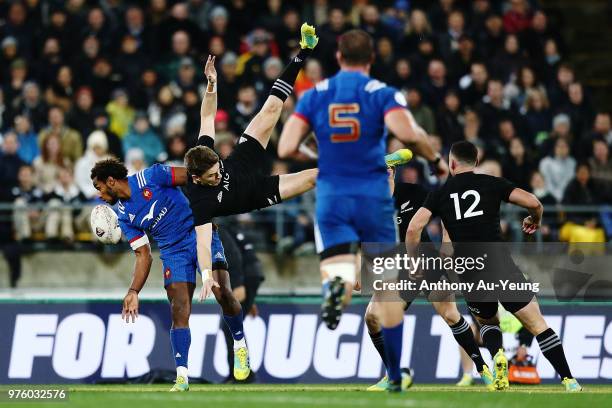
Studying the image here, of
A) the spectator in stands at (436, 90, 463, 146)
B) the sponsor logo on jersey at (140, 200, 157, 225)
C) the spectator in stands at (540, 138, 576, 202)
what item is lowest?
the sponsor logo on jersey at (140, 200, 157, 225)

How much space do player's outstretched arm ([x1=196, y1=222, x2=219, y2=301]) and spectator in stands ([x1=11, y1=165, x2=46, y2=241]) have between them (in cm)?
583

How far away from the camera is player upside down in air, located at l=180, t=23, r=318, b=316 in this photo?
1334cm

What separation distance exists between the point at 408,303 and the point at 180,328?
8.18 ft

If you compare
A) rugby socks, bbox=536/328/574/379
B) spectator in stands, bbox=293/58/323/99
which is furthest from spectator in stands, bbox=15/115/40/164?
rugby socks, bbox=536/328/574/379

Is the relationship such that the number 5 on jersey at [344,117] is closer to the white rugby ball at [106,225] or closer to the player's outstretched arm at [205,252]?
the player's outstretched arm at [205,252]

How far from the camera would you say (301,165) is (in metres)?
19.8

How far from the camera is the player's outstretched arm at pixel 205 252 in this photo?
12.8 meters

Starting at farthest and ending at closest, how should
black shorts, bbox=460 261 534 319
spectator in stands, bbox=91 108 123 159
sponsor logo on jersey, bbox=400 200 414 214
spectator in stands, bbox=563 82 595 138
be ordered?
spectator in stands, bbox=563 82 595 138 < spectator in stands, bbox=91 108 123 159 < sponsor logo on jersey, bbox=400 200 414 214 < black shorts, bbox=460 261 534 319

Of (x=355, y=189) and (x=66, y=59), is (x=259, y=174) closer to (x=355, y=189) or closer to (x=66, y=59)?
(x=355, y=189)

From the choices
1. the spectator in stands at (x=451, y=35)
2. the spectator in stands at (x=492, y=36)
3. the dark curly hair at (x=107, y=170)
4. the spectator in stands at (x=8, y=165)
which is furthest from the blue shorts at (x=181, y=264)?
the spectator in stands at (x=492, y=36)

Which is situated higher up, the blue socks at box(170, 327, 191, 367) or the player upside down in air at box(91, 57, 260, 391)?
the player upside down in air at box(91, 57, 260, 391)

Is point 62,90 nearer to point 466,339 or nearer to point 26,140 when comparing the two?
point 26,140

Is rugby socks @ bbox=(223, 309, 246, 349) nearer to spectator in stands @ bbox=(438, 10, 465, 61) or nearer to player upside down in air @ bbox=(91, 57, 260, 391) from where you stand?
player upside down in air @ bbox=(91, 57, 260, 391)

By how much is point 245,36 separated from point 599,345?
9054mm
